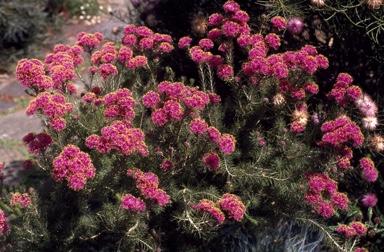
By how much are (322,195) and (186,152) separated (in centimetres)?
79

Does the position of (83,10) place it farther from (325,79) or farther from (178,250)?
(178,250)

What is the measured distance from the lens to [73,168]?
7.95 feet

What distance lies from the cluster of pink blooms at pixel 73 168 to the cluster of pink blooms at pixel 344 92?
57.5 inches

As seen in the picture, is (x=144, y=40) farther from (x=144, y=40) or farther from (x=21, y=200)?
(x=21, y=200)

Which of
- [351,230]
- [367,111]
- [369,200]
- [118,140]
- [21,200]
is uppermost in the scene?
[118,140]

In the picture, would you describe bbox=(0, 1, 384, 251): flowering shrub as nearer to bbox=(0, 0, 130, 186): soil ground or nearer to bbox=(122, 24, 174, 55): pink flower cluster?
bbox=(122, 24, 174, 55): pink flower cluster

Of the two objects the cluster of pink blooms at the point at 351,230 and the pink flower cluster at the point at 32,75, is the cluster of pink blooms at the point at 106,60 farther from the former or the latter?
the cluster of pink blooms at the point at 351,230

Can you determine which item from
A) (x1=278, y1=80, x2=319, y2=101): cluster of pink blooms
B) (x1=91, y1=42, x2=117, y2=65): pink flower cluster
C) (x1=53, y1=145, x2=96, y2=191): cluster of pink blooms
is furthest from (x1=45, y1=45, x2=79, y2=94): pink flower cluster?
(x1=278, y1=80, x2=319, y2=101): cluster of pink blooms

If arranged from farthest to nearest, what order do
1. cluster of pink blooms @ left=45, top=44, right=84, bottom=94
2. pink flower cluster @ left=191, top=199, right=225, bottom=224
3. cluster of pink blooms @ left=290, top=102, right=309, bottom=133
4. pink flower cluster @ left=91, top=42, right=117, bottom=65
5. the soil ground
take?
the soil ground → pink flower cluster @ left=91, top=42, right=117, bottom=65 → cluster of pink blooms @ left=290, top=102, right=309, bottom=133 → cluster of pink blooms @ left=45, top=44, right=84, bottom=94 → pink flower cluster @ left=191, top=199, right=225, bottom=224

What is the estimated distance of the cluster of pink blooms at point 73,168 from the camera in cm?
242

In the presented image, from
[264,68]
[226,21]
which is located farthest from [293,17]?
[264,68]

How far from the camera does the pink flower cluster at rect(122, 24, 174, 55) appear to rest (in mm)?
3367

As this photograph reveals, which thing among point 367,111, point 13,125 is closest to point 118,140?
point 367,111

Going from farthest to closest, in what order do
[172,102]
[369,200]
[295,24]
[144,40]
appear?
1. [369,200]
2. [295,24]
3. [144,40]
4. [172,102]
